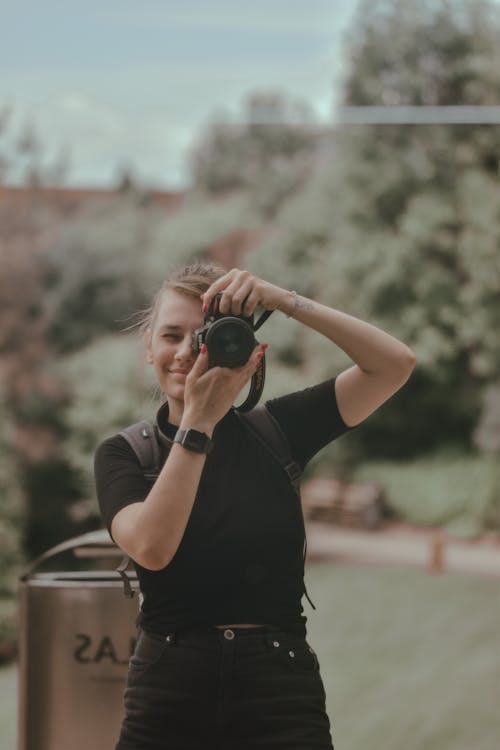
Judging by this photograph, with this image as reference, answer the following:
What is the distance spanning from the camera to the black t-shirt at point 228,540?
931 mm

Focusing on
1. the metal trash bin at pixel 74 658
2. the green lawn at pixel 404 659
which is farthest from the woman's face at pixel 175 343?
the green lawn at pixel 404 659

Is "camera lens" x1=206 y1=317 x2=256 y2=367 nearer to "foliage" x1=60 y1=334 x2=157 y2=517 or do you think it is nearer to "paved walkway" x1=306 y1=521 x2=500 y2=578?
"paved walkway" x1=306 y1=521 x2=500 y2=578

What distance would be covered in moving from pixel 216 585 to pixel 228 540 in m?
0.05

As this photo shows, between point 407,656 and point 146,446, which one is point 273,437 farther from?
point 407,656

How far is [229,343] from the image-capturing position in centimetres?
93

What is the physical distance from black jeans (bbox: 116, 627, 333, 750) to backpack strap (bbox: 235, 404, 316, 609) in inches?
3.8

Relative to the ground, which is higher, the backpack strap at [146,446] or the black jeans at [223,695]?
the backpack strap at [146,446]

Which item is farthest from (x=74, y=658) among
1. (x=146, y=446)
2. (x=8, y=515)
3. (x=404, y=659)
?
(x=8, y=515)

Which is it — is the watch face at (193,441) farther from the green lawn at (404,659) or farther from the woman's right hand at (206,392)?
the green lawn at (404,659)

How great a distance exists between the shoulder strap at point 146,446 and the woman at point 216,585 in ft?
0.06

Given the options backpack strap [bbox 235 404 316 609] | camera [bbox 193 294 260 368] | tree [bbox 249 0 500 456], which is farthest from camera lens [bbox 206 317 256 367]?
tree [bbox 249 0 500 456]

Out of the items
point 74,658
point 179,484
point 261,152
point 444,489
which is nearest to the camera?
point 179,484

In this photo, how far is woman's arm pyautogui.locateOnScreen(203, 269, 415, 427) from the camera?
40.2 inches

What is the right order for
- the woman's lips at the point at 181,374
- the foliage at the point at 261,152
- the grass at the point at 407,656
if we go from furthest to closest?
1. the foliage at the point at 261,152
2. the grass at the point at 407,656
3. the woman's lips at the point at 181,374
